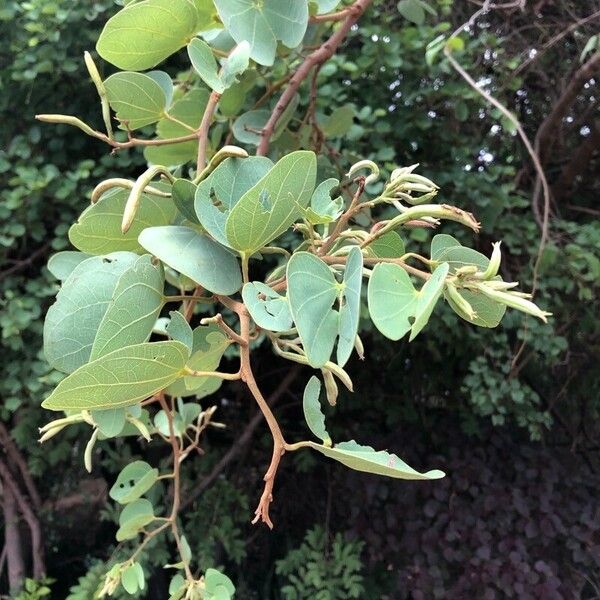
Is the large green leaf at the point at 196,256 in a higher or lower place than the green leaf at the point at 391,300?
lower

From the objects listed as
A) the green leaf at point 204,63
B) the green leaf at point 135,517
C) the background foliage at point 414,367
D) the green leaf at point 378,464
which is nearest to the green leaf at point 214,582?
the green leaf at point 135,517

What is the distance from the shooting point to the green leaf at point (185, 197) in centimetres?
26

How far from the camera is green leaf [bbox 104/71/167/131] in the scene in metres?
0.35

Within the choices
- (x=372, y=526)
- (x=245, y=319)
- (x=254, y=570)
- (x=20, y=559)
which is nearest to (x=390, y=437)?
(x=372, y=526)

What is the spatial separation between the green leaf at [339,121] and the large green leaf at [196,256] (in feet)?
1.30

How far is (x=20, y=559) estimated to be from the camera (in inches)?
47.9

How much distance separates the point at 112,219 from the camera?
0.30m

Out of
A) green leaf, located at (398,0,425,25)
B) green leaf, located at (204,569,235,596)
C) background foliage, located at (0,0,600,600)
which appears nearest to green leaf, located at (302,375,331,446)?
green leaf, located at (204,569,235,596)

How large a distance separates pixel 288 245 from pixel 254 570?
2.99 feet

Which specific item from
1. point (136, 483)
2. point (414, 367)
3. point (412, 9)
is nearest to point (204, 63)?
point (136, 483)

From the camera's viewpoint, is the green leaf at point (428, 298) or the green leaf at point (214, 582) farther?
the green leaf at point (214, 582)

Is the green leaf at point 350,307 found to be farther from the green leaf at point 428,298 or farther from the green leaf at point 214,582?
the green leaf at point 214,582

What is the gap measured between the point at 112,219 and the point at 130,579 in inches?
10.5

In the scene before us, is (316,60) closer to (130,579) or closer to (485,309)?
(485,309)
